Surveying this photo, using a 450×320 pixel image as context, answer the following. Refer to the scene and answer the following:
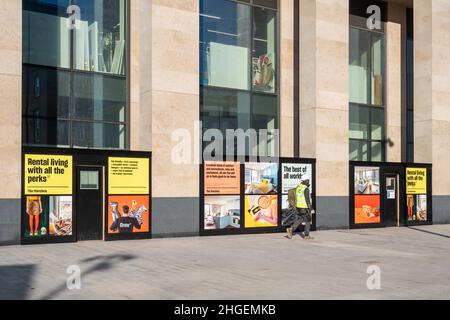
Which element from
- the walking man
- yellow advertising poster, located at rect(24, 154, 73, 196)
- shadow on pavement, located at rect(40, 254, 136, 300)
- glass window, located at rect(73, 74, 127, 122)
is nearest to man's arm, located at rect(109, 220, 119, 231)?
yellow advertising poster, located at rect(24, 154, 73, 196)

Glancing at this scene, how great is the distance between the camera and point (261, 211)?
18062 mm

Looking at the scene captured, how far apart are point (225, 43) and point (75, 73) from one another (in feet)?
17.3

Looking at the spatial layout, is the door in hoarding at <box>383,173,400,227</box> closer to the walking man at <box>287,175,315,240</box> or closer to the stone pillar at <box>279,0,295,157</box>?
the stone pillar at <box>279,0,295,157</box>

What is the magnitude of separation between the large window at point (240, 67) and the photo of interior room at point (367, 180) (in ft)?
10.4

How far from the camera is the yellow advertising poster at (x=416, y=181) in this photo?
21891mm

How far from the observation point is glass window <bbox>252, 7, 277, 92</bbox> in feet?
65.4

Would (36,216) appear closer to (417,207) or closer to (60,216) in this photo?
(60,216)

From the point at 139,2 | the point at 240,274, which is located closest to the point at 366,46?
the point at 139,2

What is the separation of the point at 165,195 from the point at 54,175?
10.3 feet

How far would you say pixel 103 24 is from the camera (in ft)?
55.8

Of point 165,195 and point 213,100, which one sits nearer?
point 165,195

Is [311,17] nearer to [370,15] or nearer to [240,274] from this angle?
[370,15]

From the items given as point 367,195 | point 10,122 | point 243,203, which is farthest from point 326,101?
point 10,122

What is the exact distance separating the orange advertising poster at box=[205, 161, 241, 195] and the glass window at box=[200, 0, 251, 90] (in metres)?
3.06
